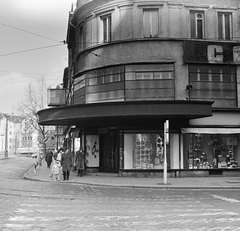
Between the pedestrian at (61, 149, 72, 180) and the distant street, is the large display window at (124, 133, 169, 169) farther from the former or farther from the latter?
the distant street

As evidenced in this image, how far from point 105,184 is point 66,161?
4.29m

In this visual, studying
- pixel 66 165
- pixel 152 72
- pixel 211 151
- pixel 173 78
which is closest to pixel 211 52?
pixel 173 78

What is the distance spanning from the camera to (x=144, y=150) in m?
24.2

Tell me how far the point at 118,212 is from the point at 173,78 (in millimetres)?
14652

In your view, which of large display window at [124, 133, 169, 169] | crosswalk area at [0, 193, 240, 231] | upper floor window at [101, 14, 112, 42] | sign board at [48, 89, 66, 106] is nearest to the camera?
crosswalk area at [0, 193, 240, 231]

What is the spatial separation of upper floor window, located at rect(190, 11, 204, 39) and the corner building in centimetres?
6

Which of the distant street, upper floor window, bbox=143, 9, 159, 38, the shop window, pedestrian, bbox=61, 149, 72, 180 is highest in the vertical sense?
upper floor window, bbox=143, 9, 159, 38

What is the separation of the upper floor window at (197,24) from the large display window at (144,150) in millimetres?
6998

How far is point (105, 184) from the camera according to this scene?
65.3ft

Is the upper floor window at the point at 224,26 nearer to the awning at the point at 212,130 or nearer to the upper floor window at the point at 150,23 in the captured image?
the upper floor window at the point at 150,23

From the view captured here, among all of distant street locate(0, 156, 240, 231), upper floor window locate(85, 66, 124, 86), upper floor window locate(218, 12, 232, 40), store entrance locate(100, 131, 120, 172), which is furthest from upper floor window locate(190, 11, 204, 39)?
distant street locate(0, 156, 240, 231)

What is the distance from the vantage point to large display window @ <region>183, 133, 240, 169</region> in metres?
24.5

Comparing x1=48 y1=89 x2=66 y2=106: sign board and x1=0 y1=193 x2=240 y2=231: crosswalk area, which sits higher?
x1=48 y1=89 x2=66 y2=106: sign board

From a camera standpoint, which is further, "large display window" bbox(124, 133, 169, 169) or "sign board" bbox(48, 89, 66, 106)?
"sign board" bbox(48, 89, 66, 106)
